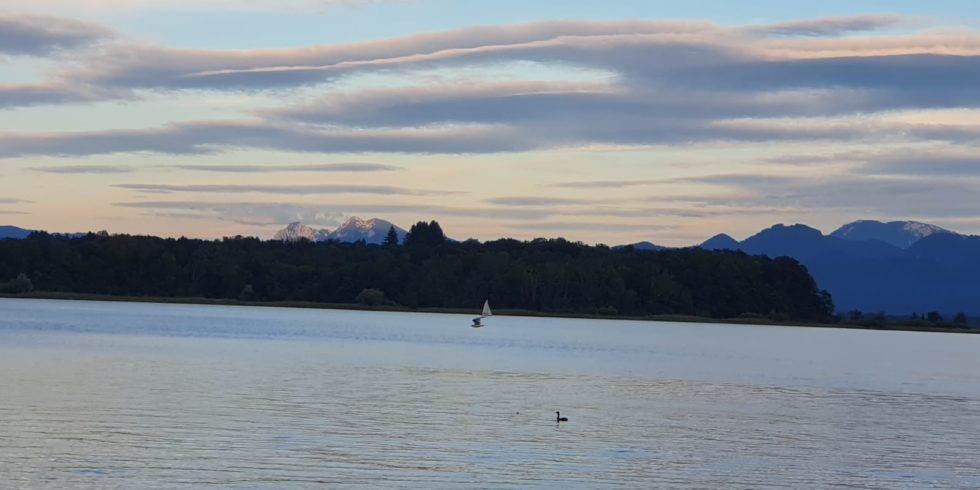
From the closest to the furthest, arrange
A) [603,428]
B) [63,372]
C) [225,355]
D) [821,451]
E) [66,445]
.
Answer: [66,445]
[821,451]
[603,428]
[63,372]
[225,355]

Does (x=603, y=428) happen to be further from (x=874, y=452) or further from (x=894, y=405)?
(x=894, y=405)

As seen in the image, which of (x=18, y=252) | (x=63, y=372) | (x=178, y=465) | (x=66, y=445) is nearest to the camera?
(x=178, y=465)

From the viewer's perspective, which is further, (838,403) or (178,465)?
(838,403)

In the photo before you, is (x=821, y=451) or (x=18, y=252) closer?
(x=821, y=451)

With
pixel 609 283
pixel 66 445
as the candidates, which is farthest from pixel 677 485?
pixel 609 283

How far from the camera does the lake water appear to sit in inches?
1182

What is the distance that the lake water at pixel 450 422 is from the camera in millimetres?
30031

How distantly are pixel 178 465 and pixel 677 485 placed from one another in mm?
11025

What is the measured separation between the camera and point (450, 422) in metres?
39.7

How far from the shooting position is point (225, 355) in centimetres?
6869

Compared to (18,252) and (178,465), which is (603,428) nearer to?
(178,465)

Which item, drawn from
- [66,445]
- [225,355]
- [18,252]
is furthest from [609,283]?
[66,445]

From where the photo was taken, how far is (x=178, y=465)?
97.4 feet

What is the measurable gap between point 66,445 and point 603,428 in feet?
51.6
